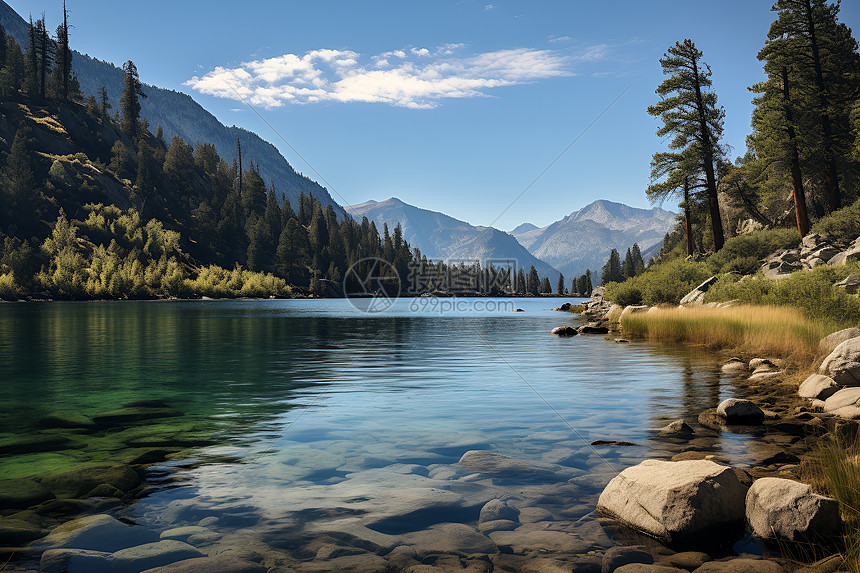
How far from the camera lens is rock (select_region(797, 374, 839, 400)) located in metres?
14.3

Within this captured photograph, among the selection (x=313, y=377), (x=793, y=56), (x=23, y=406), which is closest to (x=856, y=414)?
(x=313, y=377)

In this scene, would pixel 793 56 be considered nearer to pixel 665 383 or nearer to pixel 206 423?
pixel 665 383

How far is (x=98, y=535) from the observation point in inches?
285

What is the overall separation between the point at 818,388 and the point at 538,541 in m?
11.6

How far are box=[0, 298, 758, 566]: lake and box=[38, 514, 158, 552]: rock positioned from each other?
28cm

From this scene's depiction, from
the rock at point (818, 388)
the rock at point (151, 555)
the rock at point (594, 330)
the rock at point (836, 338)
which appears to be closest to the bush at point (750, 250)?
the rock at point (594, 330)

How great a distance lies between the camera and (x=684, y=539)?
22.3ft

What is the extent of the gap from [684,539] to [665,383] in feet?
44.4

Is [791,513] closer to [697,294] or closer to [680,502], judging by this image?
[680,502]

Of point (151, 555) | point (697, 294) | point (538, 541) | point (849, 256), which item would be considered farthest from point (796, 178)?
point (151, 555)

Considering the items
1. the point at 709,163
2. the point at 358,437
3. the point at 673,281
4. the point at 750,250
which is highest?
the point at 709,163

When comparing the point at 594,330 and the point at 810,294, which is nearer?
the point at 810,294

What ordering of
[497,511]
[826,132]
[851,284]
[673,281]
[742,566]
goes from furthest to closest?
1. [826,132]
2. [673,281]
3. [851,284]
4. [497,511]
5. [742,566]

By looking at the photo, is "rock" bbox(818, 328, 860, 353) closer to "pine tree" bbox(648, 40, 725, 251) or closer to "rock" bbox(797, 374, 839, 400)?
"rock" bbox(797, 374, 839, 400)
